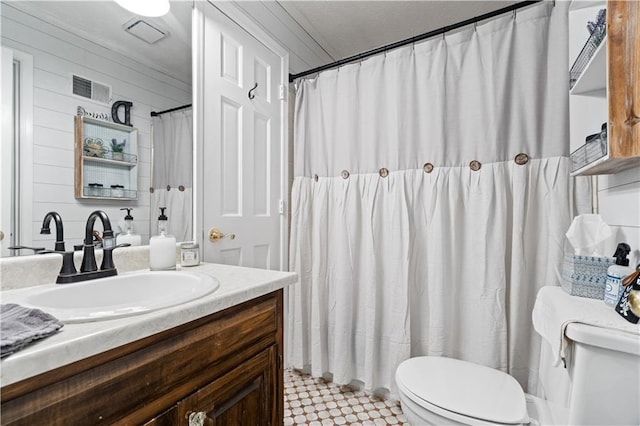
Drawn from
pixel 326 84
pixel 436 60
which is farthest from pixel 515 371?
pixel 326 84

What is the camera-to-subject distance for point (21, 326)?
1.66 feet

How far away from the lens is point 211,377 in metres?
0.75

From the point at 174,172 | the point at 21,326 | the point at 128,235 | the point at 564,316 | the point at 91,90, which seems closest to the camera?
the point at 21,326

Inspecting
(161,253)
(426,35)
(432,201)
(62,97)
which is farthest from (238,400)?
(426,35)

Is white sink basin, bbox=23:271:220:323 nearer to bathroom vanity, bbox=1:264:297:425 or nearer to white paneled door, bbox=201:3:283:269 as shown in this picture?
bathroom vanity, bbox=1:264:297:425

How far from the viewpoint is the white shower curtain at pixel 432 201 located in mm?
1348

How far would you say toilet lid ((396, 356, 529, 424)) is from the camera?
95cm

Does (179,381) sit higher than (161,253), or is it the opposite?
(161,253)

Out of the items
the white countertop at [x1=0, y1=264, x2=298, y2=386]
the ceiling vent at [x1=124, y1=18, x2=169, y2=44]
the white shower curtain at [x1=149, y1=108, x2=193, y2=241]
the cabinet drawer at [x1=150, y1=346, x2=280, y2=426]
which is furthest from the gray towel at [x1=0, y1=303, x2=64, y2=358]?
the ceiling vent at [x1=124, y1=18, x2=169, y2=44]

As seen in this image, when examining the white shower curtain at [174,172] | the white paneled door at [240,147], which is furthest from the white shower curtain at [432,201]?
the white shower curtain at [174,172]

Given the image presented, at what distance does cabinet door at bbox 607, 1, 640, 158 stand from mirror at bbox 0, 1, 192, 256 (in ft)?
5.06

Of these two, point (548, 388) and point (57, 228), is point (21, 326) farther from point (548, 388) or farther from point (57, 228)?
point (548, 388)

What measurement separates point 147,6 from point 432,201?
156 centimetres

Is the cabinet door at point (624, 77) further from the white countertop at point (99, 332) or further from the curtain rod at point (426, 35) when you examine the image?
the white countertop at point (99, 332)
